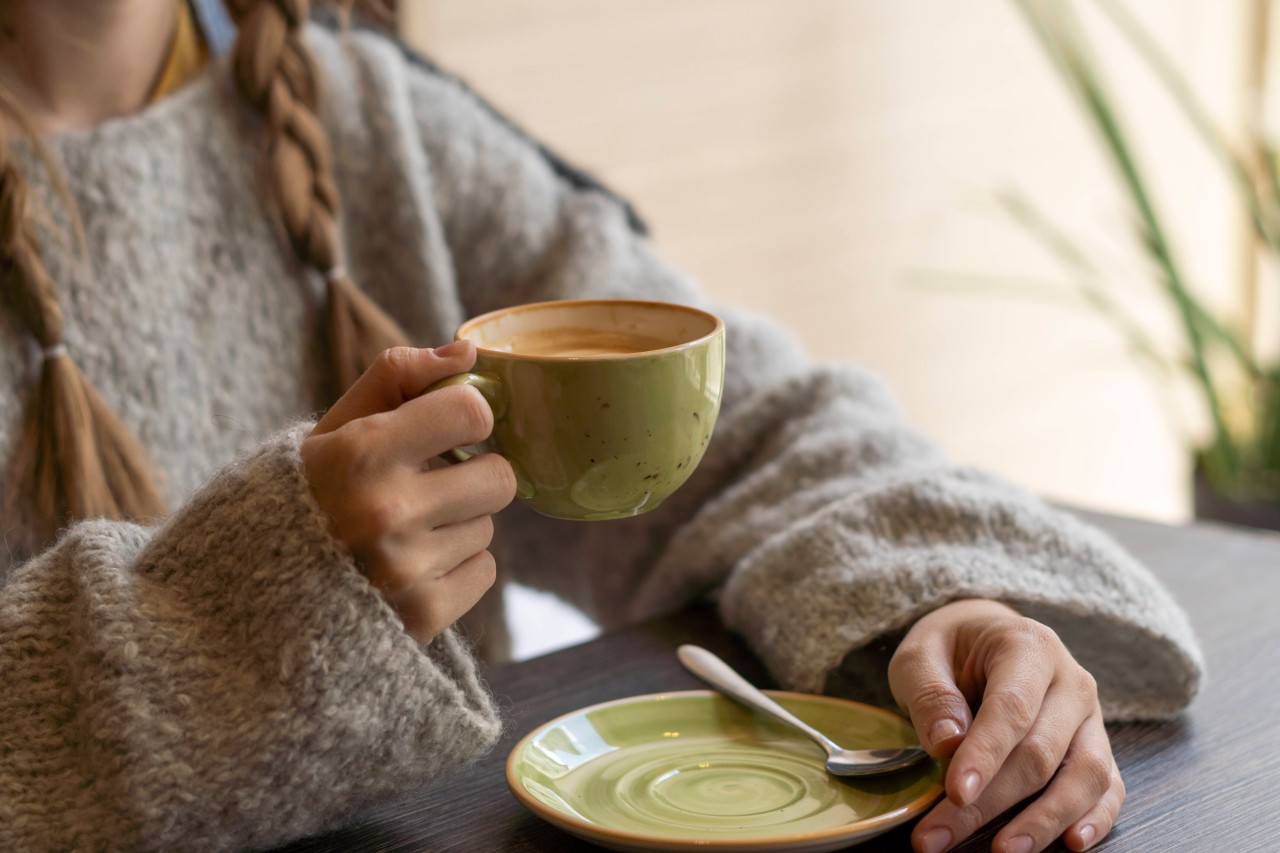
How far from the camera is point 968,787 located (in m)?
0.47

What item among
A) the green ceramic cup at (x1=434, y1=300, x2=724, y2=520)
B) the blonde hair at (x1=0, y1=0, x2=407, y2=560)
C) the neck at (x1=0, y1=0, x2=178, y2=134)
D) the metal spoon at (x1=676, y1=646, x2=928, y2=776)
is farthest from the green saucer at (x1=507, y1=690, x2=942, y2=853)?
the neck at (x1=0, y1=0, x2=178, y2=134)

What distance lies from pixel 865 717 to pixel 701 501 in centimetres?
31

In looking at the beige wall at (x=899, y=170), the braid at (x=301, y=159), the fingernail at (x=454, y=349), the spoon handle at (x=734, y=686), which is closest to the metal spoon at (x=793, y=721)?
the spoon handle at (x=734, y=686)

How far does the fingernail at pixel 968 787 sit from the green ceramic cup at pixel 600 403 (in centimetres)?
17

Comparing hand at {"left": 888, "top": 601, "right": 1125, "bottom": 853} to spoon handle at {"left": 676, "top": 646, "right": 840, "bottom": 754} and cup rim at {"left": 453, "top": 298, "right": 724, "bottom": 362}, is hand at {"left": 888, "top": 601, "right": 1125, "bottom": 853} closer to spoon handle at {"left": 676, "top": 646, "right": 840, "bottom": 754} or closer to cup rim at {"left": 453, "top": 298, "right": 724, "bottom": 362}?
spoon handle at {"left": 676, "top": 646, "right": 840, "bottom": 754}

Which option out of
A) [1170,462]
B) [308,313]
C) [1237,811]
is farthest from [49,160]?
[1170,462]

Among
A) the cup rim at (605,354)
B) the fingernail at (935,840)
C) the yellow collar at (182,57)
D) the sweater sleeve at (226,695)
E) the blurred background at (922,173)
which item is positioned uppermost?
the yellow collar at (182,57)

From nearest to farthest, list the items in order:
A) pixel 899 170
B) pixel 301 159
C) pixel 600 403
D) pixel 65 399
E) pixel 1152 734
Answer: pixel 600 403, pixel 1152 734, pixel 65 399, pixel 301 159, pixel 899 170

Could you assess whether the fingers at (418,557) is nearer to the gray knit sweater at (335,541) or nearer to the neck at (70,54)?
the gray knit sweater at (335,541)

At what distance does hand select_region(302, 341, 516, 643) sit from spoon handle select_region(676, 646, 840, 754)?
6.4 inches

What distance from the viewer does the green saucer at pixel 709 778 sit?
47 centimetres

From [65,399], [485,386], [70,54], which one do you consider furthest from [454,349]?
[70,54]

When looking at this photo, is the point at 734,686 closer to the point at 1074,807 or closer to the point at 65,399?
the point at 1074,807

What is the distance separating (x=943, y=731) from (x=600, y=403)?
21cm
